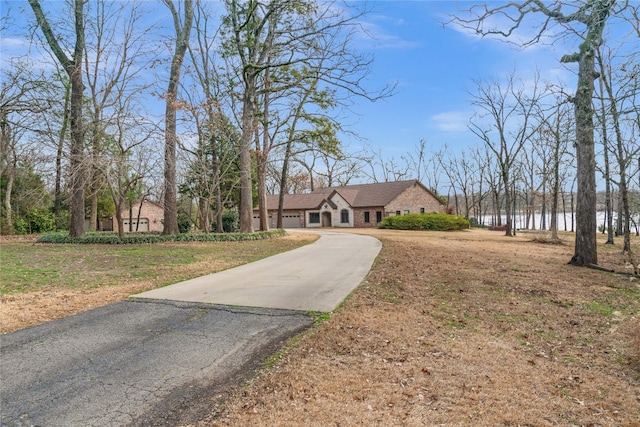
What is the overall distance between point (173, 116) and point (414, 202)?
2766 centimetres

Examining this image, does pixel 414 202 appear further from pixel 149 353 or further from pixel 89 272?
pixel 149 353

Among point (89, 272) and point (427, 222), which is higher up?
point (427, 222)

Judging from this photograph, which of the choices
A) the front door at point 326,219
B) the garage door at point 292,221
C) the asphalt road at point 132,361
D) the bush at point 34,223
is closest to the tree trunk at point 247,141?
the bush at point 34,223

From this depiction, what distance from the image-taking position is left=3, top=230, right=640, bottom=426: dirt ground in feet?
9.40

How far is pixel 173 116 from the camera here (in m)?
16.3

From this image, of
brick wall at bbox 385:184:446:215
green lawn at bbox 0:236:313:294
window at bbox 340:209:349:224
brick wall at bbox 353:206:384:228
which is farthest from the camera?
window at bbox 340:209:349:224

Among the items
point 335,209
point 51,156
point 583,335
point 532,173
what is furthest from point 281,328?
point 532,173

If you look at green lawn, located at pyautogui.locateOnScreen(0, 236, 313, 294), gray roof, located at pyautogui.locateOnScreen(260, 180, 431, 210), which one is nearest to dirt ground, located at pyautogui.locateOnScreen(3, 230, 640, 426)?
green lawn, located at pyautogui.locateOnScreen(0, 236, 313, 294)

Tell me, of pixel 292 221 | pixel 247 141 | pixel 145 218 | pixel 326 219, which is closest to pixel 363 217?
pixel 326 219

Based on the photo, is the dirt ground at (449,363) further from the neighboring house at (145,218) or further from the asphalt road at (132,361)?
the neighboring house at (145,218)

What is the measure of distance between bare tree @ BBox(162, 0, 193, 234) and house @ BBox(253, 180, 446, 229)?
2417 cm

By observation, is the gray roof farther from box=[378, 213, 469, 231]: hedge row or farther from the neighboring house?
the neighboring house

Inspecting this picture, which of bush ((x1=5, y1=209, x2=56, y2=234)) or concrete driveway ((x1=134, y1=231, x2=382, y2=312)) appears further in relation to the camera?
bush ((x1=5, y1=209, x2=56, y2=234))

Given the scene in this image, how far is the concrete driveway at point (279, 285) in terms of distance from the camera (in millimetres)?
5992
